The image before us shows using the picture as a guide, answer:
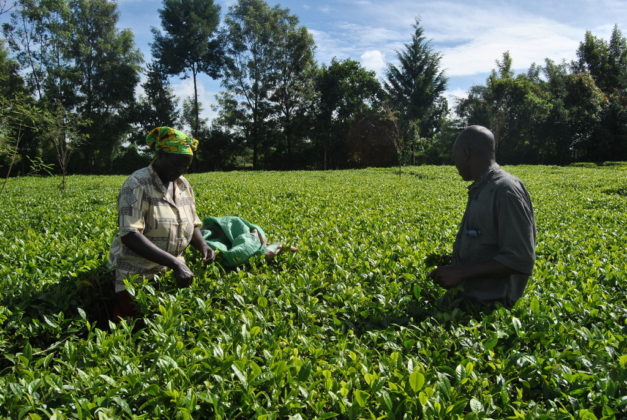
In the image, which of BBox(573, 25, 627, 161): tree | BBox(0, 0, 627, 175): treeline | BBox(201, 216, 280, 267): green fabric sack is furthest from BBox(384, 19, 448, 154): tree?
BBox(201, 216, 280, 267): green fabric sack

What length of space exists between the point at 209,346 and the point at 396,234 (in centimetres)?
388

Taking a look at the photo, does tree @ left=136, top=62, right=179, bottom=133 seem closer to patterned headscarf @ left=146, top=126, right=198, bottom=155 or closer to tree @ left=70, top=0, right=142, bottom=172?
tree @ left=70, top=0, right=142, bottom=172

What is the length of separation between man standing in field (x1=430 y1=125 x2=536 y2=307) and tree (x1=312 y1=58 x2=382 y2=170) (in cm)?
3611

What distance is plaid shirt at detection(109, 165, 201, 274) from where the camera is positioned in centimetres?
292

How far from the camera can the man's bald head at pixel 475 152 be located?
262cm

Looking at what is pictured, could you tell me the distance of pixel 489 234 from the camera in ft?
8.29

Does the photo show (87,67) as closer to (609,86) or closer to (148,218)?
(148,218)

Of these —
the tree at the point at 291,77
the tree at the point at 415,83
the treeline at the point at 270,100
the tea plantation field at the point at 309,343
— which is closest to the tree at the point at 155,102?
the treeline at the point at 270,100

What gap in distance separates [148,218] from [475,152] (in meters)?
2.31

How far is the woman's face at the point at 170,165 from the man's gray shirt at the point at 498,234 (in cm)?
204

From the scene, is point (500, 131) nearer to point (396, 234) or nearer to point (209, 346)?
point (396, 234)

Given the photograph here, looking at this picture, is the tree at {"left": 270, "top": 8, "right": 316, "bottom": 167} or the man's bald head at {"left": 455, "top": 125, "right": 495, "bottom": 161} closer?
the man's bald head at {"left": 455, "top": 125, "right": 495, "bottom": 161}

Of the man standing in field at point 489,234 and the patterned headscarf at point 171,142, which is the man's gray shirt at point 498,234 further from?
the patterned headscarf at point 171,142

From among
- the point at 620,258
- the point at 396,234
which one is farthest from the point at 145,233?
the point at 620,258
